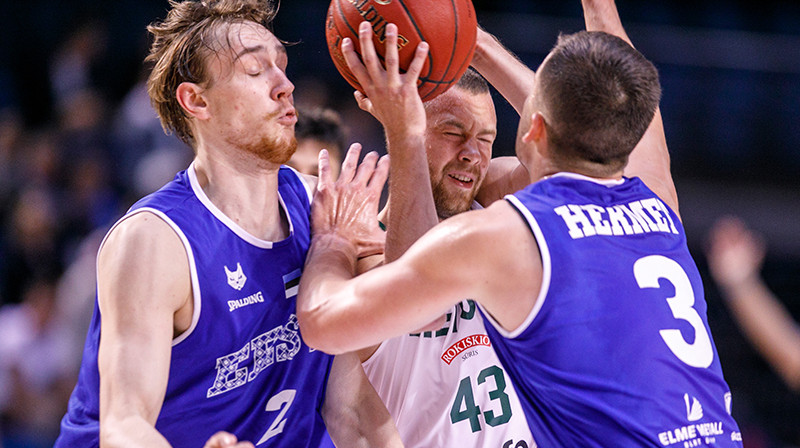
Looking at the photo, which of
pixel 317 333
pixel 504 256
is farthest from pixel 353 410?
pixel 504 256

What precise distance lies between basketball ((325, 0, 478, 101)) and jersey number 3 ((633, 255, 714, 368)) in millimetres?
1061

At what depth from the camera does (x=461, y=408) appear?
3.81 metres

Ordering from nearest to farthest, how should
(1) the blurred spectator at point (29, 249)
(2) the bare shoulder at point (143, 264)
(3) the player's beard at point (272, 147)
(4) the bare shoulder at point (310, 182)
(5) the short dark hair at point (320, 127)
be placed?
(2) the bare shoulder at point (143, 264) < (3) the player's beard at point (272, 147) < (4) the bare shoulder at point (310, 182) < (5) the short dark hair at point (320, 127) < (1) the blurred spectator at point (29, 249)

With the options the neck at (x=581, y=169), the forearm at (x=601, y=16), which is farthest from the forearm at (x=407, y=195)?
the forearm at (x=601, y=16)

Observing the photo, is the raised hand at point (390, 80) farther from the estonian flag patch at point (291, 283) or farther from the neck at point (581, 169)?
the estonian flag patch at point (291, 283)

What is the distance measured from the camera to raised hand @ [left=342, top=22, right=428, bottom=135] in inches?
124

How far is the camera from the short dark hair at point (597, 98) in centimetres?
284

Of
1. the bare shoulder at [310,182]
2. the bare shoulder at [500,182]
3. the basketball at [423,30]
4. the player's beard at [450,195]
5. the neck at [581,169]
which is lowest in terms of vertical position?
the bare shoulder at [500,182]

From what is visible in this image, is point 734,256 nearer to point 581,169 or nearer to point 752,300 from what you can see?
point 752,300

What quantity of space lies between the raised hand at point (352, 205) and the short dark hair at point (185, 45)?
0.57 m

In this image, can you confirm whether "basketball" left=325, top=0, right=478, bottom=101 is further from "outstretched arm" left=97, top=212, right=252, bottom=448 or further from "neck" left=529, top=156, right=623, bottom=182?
"outstretched arm" left=97, top=212, right=252, bottom=448

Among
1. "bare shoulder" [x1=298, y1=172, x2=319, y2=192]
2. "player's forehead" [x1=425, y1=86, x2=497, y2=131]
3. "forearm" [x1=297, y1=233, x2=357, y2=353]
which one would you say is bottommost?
"forearm" [x1=297, y1=233, x2=357, y2=353]

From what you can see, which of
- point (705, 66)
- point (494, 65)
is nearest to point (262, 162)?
point (494, 65)

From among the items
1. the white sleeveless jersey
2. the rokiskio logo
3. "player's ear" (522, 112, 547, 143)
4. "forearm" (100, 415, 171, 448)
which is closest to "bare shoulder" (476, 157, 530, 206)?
the white sleeveless jersey
